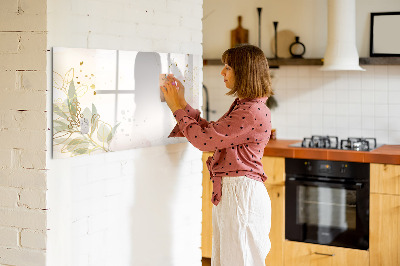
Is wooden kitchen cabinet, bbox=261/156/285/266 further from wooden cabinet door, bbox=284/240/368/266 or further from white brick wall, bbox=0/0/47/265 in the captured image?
white brick wall, bbox=0/0/47/265

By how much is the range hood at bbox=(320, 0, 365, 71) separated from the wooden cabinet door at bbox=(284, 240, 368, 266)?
133 cm

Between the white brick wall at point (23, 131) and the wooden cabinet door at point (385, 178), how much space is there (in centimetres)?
254

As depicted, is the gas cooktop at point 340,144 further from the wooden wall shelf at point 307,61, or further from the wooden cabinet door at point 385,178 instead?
the wooden wall shelf at point 307,61

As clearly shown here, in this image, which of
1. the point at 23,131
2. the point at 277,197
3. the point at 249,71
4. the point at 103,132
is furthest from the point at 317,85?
the point at 23,131

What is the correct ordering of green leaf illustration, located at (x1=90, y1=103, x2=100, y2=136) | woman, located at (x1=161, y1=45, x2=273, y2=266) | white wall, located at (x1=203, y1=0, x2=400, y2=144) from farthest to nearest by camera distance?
white wall, located at (x1=203, y1=0, x2=400, y2=144) < woman, located at (x1=161, y1=45, x2=273, y2=266) < green leaf illustration, located at (x1=90, y1=103, x2=100, y2=136)

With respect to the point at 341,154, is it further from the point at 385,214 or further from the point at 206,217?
the point at 206,217

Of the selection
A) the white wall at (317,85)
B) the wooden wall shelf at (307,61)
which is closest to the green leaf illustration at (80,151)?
the wooden wall shelf at (307,61)

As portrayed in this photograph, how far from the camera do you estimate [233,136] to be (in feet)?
8.98

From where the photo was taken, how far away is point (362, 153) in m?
4.15

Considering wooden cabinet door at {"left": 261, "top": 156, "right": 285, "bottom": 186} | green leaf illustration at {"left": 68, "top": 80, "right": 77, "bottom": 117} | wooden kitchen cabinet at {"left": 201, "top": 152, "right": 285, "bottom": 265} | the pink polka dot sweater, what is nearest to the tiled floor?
wooden kitchen cabinet at {"left": 201, "top": 152, "right": 285, "bottom": 265}

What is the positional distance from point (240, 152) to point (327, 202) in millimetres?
1734

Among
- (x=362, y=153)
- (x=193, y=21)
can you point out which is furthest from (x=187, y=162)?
(x=362, y=153)

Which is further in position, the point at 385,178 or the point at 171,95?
the point at 385,178

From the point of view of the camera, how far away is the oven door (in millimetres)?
4216
